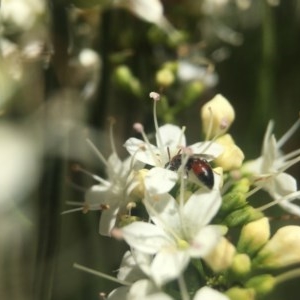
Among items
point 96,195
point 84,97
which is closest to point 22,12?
point 84,97

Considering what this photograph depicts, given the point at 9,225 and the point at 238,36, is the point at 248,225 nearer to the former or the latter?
the point at 9,225

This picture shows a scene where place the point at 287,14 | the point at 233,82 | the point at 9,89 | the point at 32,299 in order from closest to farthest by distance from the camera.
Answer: the point at 32,299 < the point at 9,89 < the point at 287,14 < the point at 233,82

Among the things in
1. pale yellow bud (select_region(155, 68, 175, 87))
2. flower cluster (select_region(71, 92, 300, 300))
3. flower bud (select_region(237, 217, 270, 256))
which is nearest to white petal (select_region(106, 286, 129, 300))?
flower cluster (select_region(71, 92, 300, 300))

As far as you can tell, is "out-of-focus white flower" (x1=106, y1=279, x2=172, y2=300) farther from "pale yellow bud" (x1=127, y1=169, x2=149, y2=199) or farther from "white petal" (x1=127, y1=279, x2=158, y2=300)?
"pale yellow bud" (x1=127, y1=169, x2=149, y2=199)

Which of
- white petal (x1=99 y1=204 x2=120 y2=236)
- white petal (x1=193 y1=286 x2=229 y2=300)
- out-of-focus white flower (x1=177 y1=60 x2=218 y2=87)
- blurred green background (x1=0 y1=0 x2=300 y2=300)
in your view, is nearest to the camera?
white petal (x1=193 y1=286 x2=229 y2=300)

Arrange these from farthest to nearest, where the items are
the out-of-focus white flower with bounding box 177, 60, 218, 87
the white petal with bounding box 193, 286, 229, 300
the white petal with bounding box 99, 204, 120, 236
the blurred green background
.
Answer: the out-of-focus white flower with bounding box 177, 60, 218, 87, the blurred green background, the white petal with bounding box 99, 204, 120, 236, the white petal with bounding box 193, 286, 229, 300

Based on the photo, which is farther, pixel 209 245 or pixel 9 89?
pixel 9 89

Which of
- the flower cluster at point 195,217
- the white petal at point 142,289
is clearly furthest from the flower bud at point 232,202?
the white petal at point 142,289

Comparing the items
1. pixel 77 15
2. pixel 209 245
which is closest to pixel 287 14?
pixel 77 15
